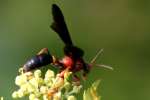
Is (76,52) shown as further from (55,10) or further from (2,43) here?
(2,43)

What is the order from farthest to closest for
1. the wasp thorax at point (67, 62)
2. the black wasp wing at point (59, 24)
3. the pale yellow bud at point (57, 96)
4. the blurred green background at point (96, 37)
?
the blurred green background at point (96, 37)
the wasp thorax at point (67, 62)
the black wasp wing at point (59, 24)
the pale yellow bud at point (57, 96)

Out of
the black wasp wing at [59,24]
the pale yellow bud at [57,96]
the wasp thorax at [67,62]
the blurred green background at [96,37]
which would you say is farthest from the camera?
the blurred green background at [96,37]

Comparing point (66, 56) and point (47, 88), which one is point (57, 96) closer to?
point (47, 88)

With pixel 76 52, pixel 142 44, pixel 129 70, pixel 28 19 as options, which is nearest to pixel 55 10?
pixel 76 52

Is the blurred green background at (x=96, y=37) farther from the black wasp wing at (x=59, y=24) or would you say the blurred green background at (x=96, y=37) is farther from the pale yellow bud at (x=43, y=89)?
the pale yellow bud at (x=43, y=89)

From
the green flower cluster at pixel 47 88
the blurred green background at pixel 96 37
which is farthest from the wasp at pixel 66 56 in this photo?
the blurred green background at pixel 96 37

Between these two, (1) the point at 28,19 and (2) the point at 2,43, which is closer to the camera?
(2) the point at 2,43

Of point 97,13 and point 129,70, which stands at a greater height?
point 97,13

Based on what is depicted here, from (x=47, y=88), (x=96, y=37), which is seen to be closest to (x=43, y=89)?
(x=47, y=88)
